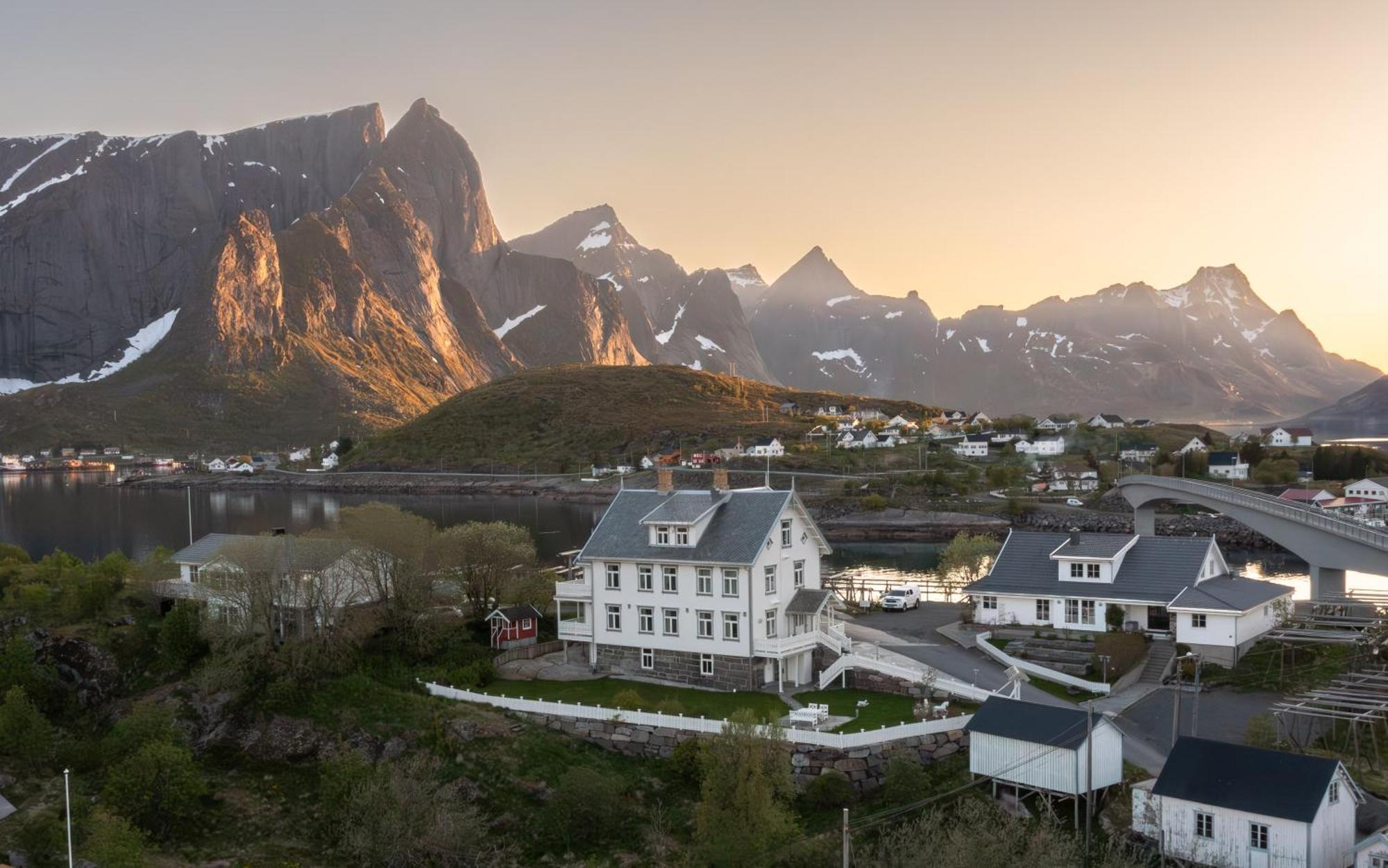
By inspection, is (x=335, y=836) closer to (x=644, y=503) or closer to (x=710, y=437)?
(x=644, y=503)

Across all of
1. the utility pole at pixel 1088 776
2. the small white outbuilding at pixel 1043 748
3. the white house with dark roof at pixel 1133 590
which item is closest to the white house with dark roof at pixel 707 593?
the white house with dark roof at pixel 1133 590

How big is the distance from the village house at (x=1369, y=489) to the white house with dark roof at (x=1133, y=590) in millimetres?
60924

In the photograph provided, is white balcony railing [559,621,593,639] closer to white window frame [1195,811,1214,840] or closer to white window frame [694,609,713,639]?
white window frame [694,609,713,639]

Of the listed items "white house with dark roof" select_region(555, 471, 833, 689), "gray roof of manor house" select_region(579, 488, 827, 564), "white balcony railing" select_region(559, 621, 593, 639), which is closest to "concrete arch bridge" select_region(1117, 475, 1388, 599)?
"white house with dark roof" select_region(555, 471, 833, 689)

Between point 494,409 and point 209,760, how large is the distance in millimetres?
147255

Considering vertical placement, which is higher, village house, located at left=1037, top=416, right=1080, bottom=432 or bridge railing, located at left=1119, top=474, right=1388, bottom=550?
village house, located at left=1037, top=416, right=1080, bottom=432

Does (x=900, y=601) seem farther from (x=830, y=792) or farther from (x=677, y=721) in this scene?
(x=830, y=792)

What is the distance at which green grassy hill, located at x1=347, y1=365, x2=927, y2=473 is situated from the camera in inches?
6009

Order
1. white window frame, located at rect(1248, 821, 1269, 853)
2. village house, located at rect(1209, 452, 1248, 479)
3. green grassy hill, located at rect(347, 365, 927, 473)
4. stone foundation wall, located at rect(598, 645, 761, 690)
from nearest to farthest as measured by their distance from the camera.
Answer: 1. white window frame, located at rect(1248, 821, 1269, 853)
2. stone foundation wall, located at rect(598, 645, 761, 690)
3. village house, located at rect(1209, 452, 1248, 479)
4. green grassy hill, located at rect(347, 365, 927, 473)

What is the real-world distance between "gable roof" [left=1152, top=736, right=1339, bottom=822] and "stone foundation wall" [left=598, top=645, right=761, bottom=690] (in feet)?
42.8

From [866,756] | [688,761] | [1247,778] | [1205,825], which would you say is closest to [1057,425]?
[866,756]

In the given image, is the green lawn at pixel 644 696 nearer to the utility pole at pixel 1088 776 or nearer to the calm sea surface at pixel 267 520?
the utility pole at pixel 1088 776

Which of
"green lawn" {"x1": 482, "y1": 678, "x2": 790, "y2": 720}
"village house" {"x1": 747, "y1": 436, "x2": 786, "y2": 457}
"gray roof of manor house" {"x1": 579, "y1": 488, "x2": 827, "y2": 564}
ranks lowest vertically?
"green lawn" {"x1": 482, "y1": 678, "x2": 790, "y2": 720}

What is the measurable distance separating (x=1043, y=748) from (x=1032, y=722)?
80cm
